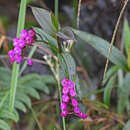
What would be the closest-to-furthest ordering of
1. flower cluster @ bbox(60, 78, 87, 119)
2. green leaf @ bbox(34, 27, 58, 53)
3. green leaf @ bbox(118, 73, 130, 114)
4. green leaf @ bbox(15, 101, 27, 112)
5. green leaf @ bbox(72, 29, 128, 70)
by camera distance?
1. flower cluster @ bbox(60, 78, 87, 119)
2. green leaf @ bbox(34, 27, 58, 53)
3. green leaf @ bbox(72, 29, 128, 70)
4. green leaf @ bbox(15, 101, 27, 112)
5. green leaf @ bbox(118, 73, 130, 114)

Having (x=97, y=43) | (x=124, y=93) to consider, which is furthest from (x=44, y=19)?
(x=124, y=93)

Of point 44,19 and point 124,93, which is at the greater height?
point 44,19

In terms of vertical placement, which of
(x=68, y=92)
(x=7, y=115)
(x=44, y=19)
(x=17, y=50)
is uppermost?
(x=44, y=19)

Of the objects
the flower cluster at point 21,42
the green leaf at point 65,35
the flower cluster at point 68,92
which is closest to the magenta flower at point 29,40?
the flower cluster at point 21,42

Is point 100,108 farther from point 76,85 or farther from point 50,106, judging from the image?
point 76,85

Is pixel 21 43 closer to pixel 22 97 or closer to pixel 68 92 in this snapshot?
pixel 68 92

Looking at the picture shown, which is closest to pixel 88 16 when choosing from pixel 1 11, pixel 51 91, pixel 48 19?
pixel 51 91

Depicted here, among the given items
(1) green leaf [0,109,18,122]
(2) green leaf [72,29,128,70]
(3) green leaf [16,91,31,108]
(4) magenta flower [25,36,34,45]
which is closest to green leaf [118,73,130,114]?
(2) green leaf [72,29,128,70]

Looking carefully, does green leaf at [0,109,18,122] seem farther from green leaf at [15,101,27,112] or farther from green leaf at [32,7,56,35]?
green leaf at [32,7,56,35]

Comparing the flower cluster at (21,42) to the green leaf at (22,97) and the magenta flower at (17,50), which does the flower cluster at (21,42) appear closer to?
the magenta flower at (17,50)
